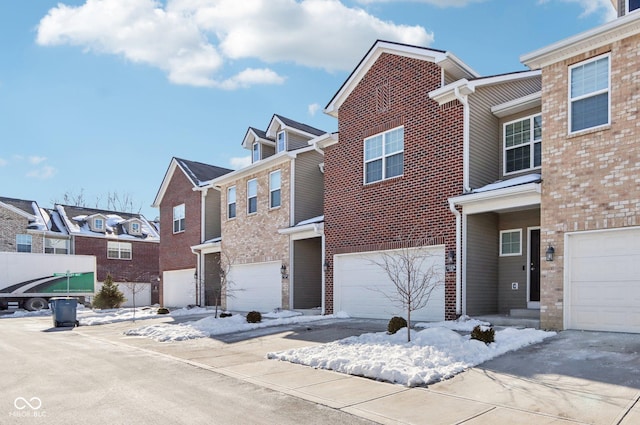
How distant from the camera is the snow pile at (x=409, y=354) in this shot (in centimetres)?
Answer: 766

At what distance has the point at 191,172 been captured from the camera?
90.2 feet

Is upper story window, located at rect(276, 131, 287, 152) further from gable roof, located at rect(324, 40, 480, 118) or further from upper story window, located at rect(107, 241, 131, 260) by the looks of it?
upper story window, located at rect(107, 241, 131, 260)

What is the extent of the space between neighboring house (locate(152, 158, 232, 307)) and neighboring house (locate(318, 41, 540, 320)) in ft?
35.2

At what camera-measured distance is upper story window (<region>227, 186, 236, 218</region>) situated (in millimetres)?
23934

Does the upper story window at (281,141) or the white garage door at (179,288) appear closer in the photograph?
the upper story window at (281,141)

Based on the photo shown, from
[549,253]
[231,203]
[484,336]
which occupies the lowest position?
[484,336]

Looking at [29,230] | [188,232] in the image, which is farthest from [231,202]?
[29,230]

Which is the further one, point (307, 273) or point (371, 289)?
point (307, 273)

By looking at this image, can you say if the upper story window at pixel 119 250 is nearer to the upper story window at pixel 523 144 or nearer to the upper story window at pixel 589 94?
the upper story window at pixel 523 144

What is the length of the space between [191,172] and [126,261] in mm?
17757

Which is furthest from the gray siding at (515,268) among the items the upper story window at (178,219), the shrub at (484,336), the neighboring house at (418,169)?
the upper story window at (178,219)

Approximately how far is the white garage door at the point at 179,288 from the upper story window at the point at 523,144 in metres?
18.4

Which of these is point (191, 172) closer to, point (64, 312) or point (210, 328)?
point (64, 312)

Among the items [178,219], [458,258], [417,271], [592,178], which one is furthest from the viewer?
[178,219]
